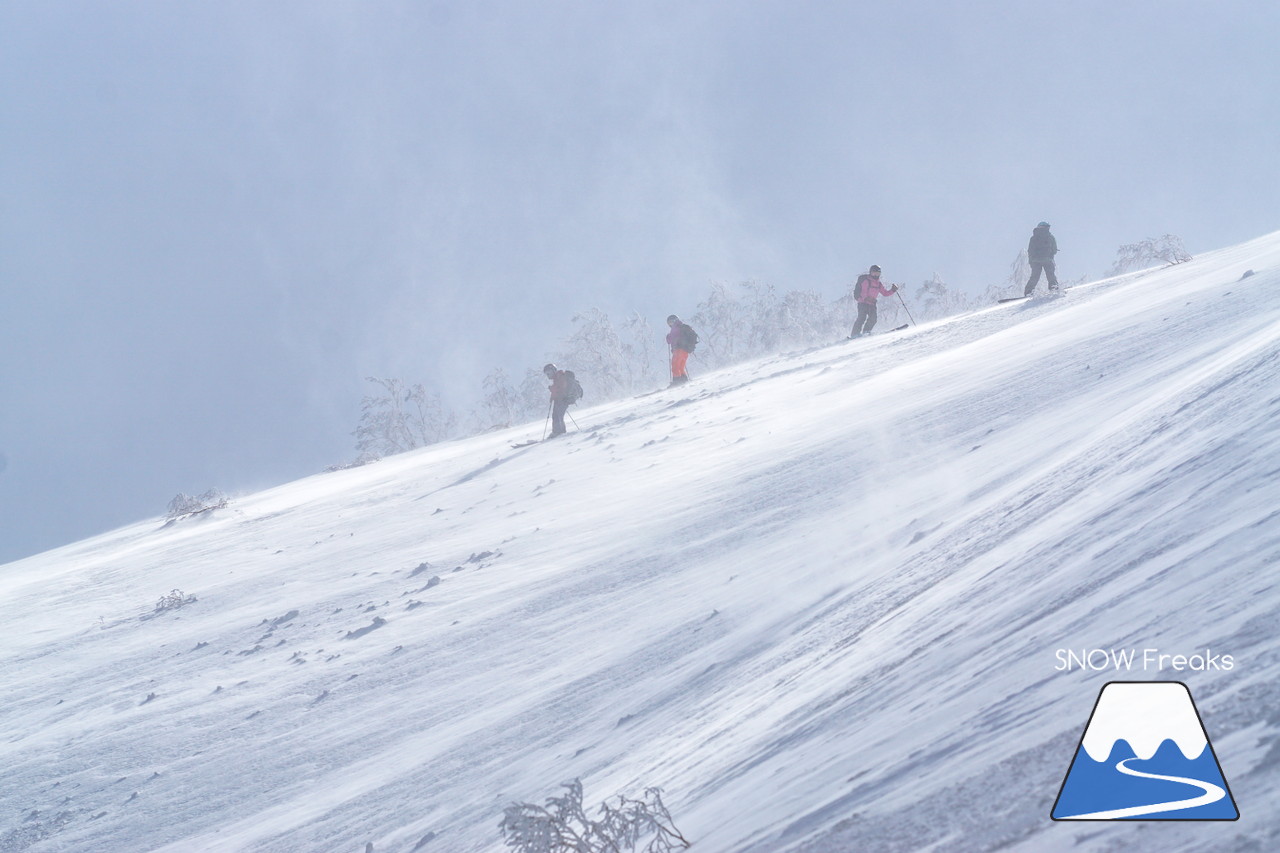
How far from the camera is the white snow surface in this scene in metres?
1.49

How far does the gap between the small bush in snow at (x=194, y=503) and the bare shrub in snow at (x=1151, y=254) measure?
14538mm

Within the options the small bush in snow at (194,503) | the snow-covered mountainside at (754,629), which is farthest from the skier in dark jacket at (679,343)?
the small bush in snow at (194,503)

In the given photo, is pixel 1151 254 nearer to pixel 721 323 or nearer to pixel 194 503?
pixel 194 503

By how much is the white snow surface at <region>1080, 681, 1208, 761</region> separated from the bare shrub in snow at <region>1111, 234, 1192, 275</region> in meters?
13.6

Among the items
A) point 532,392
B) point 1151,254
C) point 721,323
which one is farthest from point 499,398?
point 1151,254

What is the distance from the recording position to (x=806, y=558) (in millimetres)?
4836

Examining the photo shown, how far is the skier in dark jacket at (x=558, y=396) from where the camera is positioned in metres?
13.6

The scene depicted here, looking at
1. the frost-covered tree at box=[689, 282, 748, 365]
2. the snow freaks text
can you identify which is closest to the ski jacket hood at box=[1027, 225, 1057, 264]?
the snow freaks text

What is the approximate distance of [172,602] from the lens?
7.28 metres

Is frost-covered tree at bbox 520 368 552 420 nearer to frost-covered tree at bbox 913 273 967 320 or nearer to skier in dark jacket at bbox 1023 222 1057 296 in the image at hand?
frost-covered tree at bbox 913 273 967 320

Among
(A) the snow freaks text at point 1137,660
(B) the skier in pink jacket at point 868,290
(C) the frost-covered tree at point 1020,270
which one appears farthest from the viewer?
(C) the frost-covered tree at point 1020,270

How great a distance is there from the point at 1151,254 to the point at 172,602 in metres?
23.0

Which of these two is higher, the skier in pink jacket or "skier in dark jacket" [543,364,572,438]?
the skier in pink jacket

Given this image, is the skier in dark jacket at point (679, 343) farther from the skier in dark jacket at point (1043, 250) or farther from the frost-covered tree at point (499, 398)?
the frost-covered tree at point (499, 398)
